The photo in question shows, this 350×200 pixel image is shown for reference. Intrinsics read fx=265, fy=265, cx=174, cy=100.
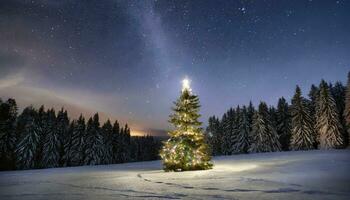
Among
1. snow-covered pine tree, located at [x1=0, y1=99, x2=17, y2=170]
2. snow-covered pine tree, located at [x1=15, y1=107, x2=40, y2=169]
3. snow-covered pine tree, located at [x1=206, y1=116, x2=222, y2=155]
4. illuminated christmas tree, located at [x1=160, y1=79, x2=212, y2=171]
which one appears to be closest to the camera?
illuminated christmas tree, located at [x1=160, y1=79, x2=212, y2=171]

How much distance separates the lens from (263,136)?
59188 millimetres

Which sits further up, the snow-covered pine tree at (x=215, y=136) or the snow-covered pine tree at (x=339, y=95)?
the snow-covered pine tree at (x=339, y=95)

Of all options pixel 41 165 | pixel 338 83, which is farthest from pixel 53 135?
pixel 338 83

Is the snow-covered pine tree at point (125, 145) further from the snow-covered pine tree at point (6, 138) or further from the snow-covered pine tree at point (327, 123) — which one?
the snow-covered pine tree at point (327, 123)

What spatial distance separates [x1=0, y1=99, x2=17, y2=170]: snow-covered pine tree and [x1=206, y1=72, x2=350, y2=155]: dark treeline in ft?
160

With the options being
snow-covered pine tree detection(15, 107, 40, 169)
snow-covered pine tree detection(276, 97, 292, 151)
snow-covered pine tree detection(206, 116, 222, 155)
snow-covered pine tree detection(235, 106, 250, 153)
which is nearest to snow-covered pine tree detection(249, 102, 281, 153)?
snow-covered pine tree detection(235, 106, 250, 153)

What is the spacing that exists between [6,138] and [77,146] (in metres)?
16.8

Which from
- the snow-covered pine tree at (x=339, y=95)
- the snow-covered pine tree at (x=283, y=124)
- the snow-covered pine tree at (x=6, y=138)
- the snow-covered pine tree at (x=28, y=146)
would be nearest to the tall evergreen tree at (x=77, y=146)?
the snow-covered pine tree at (x=28, y=146)

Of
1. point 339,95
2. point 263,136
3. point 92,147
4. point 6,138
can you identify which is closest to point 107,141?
point 92,147

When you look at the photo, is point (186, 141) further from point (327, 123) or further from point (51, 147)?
point (51, 147)

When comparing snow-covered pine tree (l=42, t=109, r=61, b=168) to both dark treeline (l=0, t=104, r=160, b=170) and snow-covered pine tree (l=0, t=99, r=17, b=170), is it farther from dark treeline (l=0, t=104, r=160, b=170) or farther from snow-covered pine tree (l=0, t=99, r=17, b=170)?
snow-covered pine tree (l=0, t=99, r=17, b=170)

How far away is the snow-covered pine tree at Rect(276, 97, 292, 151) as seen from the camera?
222ft

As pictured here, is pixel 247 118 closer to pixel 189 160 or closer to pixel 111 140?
pixel 111 140

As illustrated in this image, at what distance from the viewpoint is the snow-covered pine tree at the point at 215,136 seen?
8344 cm
